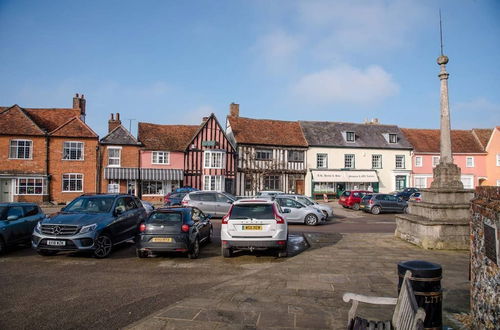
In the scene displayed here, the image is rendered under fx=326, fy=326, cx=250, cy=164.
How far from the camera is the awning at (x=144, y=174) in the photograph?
100 feet

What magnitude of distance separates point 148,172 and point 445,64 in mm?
26597

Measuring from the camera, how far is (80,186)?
100ft

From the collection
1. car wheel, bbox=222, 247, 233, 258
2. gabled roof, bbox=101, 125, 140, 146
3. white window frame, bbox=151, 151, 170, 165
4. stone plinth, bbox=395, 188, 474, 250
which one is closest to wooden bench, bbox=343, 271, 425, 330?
car wheel, bbox=222, 247, 233, 258

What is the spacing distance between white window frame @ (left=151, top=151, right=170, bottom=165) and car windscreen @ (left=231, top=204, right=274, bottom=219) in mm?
24348

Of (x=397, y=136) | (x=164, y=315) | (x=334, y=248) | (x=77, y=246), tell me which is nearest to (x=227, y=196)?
(x=334, y=248)

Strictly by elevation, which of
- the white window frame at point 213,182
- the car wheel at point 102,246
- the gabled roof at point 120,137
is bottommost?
the car wheel at point 102,246

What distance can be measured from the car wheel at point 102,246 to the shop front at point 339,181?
93.5ft

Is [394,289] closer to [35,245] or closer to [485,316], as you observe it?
[485,316]

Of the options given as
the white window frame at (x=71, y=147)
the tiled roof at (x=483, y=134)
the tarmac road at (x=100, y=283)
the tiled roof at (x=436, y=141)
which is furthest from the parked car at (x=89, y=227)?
the tiled roof at (x=483, y=134)

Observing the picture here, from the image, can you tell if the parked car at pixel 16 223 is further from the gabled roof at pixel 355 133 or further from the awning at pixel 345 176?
the gabled roof at pixel 355 133

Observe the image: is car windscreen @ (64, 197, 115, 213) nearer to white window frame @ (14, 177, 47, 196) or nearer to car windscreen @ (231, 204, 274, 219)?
car windscreen @ (231, 204, 274, 219)

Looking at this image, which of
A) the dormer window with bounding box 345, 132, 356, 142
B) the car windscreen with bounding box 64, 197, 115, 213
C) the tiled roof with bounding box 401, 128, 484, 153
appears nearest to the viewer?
the car windscreen with bounding box 64, 197, 115, 213

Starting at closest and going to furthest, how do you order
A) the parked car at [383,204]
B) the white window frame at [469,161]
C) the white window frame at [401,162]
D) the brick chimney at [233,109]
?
the parked car at [383,204] → the white window frame at [401,162] → the brick chimney at [233,109] → the white window frame at [469,161]

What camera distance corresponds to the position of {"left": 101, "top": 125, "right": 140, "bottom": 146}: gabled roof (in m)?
31.4
